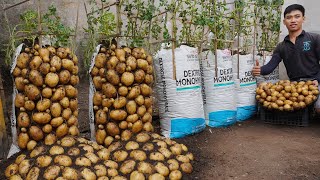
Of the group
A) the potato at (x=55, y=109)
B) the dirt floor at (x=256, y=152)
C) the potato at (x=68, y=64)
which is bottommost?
the dirt floor at (x=256, y=152)

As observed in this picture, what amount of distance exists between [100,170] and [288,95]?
299cm

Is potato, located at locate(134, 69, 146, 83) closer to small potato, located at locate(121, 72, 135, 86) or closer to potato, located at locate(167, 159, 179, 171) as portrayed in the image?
small potato, located at locate(121, 72, 135, 86)

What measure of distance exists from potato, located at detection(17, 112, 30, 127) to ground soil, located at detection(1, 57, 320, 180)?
0.78 m

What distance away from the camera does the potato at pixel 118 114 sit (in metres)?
2.97

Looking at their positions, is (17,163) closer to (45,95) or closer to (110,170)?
(45,95)

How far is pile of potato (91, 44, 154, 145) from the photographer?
2.99 metres

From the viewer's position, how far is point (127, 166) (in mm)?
2469

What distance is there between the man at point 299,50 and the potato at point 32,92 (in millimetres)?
3127

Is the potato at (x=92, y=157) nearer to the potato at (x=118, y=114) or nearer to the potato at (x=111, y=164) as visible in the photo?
the potato at (x=111, y=164)

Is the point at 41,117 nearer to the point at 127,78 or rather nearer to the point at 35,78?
the point at 35,78

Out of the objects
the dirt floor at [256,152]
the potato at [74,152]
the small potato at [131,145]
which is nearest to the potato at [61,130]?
the potato at [74,152]

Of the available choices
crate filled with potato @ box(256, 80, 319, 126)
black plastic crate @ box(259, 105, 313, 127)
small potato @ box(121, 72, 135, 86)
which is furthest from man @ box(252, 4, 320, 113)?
small potato @ box(121, 72, 135, 86)

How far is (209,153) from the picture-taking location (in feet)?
10.8

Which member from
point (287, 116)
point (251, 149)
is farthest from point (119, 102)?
point (287, 116)
